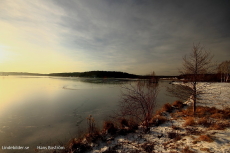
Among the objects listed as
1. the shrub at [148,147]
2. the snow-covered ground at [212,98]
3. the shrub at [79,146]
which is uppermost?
the snow-covered ground at [212,98]

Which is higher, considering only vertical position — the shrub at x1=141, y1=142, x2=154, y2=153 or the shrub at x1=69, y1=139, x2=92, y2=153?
the shrub at x1=141, y1=142, x2=154, y2=153

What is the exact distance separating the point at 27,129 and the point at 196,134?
10.7m

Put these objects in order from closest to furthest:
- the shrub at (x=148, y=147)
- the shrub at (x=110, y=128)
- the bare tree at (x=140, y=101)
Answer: the shrub at (x=148, y=147)
the shrub at (x=110, y=128)
the bare tree at (x=140, y=101)

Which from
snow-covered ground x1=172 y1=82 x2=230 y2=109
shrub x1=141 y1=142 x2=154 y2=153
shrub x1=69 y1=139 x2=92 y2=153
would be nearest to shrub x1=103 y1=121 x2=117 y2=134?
shrub x1=69 y1=139 x2=92 y2=153

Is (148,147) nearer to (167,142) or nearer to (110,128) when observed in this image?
(167,142)

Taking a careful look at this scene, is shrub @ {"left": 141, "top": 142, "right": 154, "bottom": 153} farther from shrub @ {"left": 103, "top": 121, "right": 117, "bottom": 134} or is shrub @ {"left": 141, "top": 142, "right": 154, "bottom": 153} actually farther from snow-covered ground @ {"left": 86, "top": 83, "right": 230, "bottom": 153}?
shrub @ {"left": 103, "top": 121, "right": 117, "bottom": 134}

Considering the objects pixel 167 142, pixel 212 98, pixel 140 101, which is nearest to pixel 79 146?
pixel 140 101

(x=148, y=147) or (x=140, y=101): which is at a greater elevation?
(x=140, y=101)

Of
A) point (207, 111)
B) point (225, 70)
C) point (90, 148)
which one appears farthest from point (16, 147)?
point (225, 70)

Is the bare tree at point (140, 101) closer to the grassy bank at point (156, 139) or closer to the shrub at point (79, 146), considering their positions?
the grassy bank at point (156, 139)

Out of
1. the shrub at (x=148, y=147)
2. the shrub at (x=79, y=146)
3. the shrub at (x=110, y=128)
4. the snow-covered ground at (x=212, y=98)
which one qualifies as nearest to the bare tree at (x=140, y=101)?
the shrub at (x=110, y=128)

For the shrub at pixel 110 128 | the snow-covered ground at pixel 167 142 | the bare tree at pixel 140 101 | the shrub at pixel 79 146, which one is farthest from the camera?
the bare tree at pixel 140 101

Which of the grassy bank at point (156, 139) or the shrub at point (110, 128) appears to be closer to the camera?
the grassy bank at point (156, 139)

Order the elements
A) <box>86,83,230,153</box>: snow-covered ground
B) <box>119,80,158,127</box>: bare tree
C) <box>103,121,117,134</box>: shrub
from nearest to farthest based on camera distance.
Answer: <box>86,83,230,153</box>: snow-covered ground
<box>103,121,117,134</box>: shrub
<box>119,80,158,127</box>: bare tree
